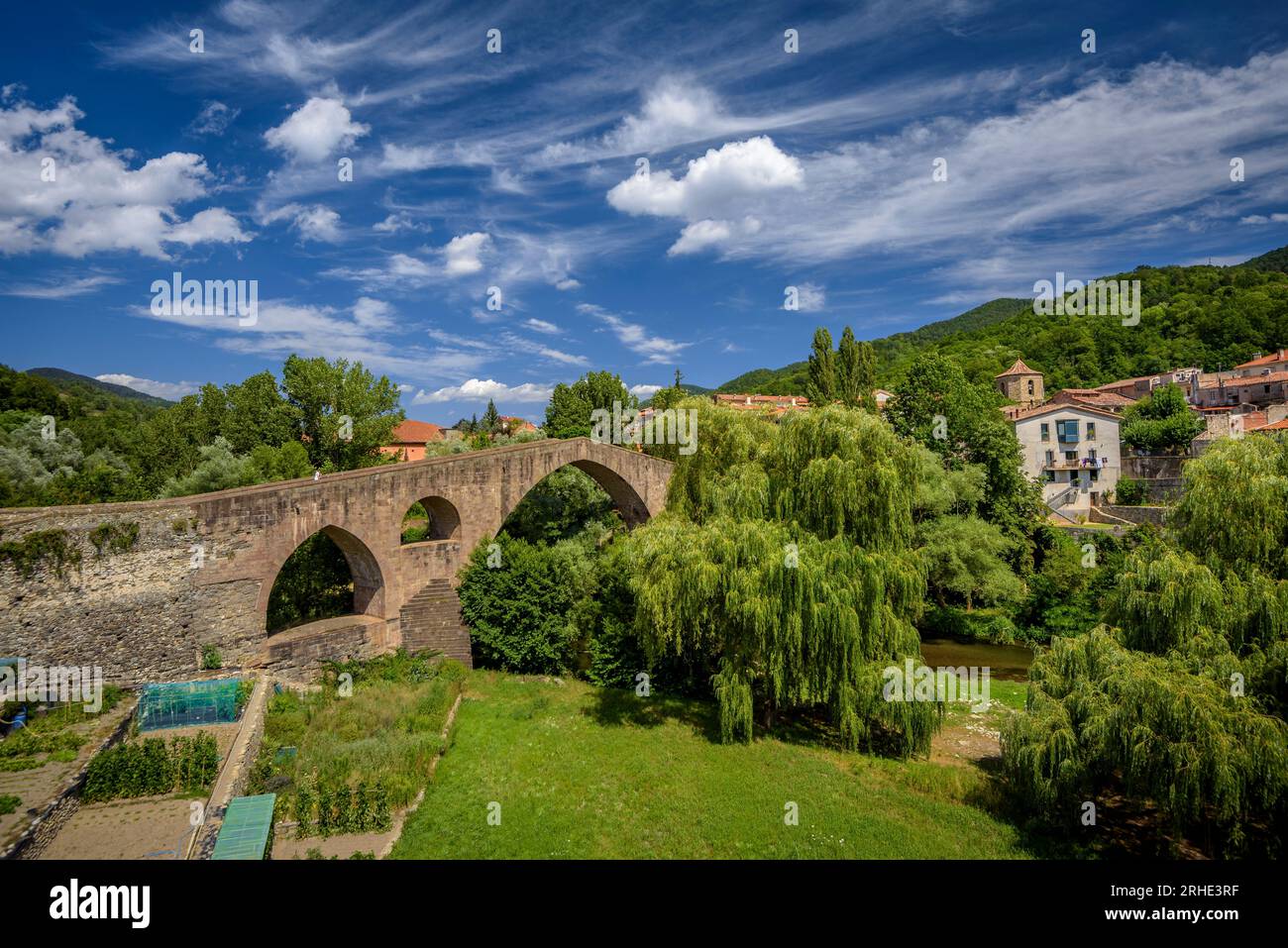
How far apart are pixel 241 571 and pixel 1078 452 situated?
4987 cm

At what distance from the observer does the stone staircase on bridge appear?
21.0 m

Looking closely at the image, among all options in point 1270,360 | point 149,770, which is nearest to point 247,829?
point 149,770

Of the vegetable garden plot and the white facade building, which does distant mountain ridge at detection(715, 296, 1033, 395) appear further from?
the vegetable garden plot

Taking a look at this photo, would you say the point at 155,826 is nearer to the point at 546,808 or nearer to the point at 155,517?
the point at 546,808

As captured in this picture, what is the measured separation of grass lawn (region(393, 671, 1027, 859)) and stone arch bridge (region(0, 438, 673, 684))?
5.00 meters

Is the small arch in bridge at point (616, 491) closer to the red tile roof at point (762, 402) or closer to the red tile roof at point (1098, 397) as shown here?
the red tile roof at point (762, 402)

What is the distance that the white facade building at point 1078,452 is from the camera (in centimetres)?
4422

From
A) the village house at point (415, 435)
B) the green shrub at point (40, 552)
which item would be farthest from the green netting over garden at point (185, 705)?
the village house at point (415, 435)

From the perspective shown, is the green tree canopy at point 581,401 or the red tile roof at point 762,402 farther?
the green tree canopy at point 581,401

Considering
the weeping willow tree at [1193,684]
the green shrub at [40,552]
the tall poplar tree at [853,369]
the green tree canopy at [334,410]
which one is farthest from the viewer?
the tall poplar tree at [853,369]

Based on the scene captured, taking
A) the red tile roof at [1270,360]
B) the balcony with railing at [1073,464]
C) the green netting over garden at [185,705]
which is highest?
the red tile roof at [1270,360]

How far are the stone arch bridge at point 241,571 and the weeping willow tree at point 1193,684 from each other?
54.1 feet

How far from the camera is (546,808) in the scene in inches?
504

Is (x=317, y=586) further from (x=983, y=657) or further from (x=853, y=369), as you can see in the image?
(x=853, y=369)
